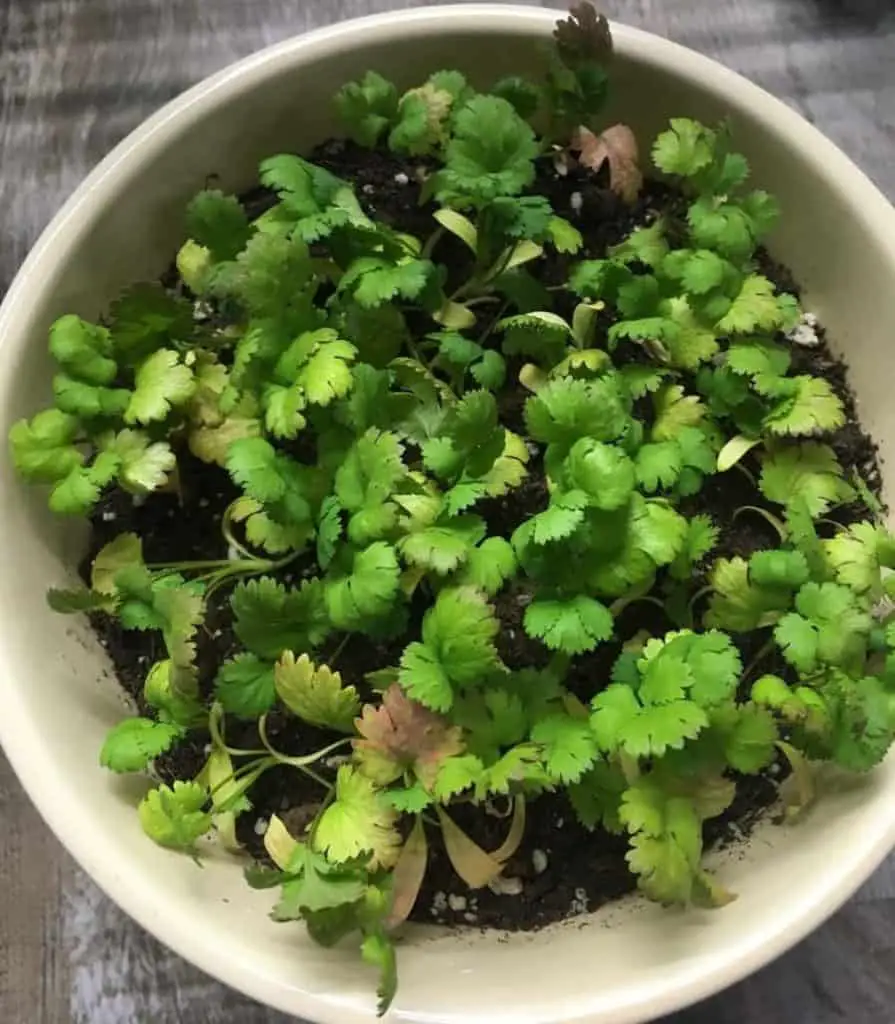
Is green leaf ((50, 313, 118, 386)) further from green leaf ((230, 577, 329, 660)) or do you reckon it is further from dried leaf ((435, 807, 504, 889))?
dried leaf ((435, 807, 504, 889))

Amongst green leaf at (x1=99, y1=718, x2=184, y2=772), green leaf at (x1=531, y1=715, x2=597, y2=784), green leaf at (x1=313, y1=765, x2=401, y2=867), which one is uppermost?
green leaf at (x1=531, y1=715, x2=597, y2=784)

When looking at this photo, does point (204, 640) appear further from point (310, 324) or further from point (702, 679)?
point (702, 679)

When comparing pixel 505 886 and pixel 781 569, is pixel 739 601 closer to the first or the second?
pixel 781 569

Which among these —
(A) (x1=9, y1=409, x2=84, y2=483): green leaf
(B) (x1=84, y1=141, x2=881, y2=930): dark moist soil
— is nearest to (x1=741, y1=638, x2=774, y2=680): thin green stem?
(B) (x1=84, y1=141, x2=881, y2=930): dark moist soil

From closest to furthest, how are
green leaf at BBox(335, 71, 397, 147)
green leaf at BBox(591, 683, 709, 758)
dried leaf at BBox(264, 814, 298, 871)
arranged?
green leaf at BBox(591, 683, 709, 758) < dried leaf at BBox(264, 814, 298, 871) < green leaf at BBox(335, 71, 397, 147)

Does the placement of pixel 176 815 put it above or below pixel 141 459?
below

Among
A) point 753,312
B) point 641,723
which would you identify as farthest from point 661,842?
point 753,312

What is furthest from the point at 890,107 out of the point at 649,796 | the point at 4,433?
the point at 4,433
